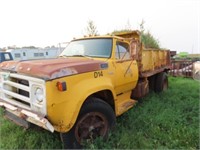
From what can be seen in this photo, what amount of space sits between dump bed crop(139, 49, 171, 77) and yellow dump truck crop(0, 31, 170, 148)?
3.04 ft

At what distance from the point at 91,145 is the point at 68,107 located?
0.81 metres

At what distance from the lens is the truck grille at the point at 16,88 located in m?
3.01

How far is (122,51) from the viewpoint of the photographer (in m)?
4.57

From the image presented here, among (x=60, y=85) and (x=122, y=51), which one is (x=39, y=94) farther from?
(x=122, y=51)

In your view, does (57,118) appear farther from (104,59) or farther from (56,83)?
(104,59)

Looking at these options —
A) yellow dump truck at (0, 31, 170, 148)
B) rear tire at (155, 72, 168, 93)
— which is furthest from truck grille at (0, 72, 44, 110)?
rear tire at (155, 72, 168, 93)

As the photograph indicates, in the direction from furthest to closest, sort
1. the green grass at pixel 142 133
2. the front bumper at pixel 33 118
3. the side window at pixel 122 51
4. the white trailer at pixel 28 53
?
the white trailer at pixel 28 53 < the side window at pixel 122 51 < the green grass at pixel 142 133 < the front bumper at pixel 33 118

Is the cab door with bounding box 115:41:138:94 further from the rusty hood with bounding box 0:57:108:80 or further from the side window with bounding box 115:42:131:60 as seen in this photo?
the rusty hood with bounding box 0:57:108:80

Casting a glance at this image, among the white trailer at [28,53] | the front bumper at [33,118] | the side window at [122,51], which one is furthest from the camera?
the white trailer at [28,53]

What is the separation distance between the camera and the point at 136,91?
206 inches

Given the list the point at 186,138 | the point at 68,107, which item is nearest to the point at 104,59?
the point at 68,107

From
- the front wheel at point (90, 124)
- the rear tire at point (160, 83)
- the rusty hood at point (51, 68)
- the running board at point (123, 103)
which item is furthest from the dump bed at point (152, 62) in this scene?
the rusty hood at point (51, 68)

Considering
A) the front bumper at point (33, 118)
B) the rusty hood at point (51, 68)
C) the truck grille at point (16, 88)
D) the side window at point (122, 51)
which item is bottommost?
the front bumper at point (33, 118)

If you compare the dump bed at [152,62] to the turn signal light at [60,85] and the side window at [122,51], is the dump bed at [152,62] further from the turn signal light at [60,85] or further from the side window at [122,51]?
the turn signal light at [60,85]
